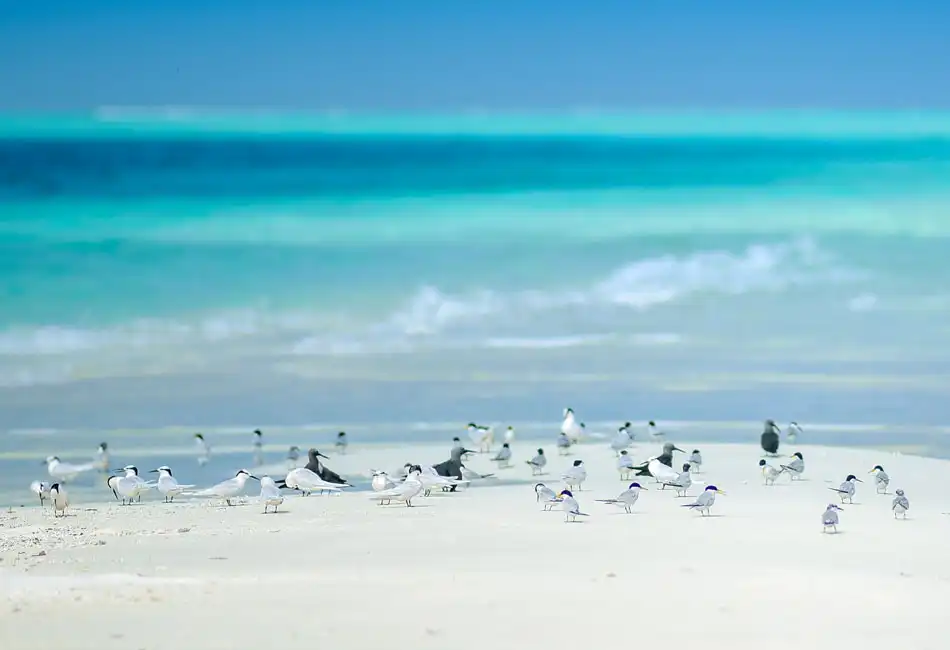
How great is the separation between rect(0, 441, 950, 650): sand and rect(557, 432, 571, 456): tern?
1311 millimetres

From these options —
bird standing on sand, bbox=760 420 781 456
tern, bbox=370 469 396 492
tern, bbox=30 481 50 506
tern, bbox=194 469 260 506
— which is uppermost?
bird standing on sand, bbox=760 420 781 456

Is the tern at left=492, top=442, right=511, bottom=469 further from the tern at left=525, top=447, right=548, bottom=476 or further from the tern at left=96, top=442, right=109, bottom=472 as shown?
the tern at left=96, top=442, right=109, bottom=472

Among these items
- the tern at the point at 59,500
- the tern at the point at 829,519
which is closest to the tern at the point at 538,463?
the tern at the point at 829,519

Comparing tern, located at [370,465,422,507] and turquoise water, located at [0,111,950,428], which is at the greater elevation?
turquoise water, located at [0,111,950,428]

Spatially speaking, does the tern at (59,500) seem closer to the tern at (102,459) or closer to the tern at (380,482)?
the tern at (102,459)

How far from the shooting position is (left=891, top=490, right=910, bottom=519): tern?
9.52 metres

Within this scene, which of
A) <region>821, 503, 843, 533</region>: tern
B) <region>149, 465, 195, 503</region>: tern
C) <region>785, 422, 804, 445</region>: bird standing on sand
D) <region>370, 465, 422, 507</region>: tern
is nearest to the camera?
<region>821, 503, 843, 533</region>: tern

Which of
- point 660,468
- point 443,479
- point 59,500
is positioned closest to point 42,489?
point 59,500

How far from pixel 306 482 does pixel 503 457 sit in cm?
180

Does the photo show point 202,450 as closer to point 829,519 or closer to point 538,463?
point 538,463

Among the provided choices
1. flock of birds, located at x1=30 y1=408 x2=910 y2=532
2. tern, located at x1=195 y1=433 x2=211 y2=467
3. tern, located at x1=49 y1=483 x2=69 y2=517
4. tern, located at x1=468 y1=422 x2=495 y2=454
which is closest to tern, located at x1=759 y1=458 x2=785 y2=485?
flock of birds, located at x1=30 y1=408 x2=910 y2=532

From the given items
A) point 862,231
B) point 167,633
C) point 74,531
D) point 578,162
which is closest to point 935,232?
point 862,231

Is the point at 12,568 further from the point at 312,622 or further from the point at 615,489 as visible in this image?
the point at 615,489

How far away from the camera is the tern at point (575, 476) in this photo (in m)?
10.7
